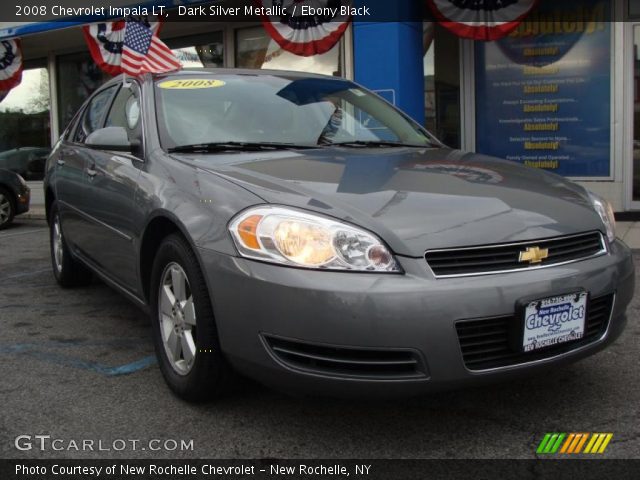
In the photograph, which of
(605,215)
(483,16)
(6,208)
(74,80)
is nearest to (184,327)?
(605,215)

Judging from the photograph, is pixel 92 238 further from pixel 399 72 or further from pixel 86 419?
pixel 399 72

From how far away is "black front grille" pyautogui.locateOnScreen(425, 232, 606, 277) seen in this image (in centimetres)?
240

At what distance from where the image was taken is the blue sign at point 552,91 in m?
8.98

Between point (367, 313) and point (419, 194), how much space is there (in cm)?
62

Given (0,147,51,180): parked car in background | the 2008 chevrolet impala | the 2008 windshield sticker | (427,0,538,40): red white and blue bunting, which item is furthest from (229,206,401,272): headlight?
(0,147,51,180): parked car in background

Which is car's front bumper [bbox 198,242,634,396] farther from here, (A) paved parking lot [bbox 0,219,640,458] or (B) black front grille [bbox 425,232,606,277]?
(A) paved parking lot [bbox 0,219,640,458]

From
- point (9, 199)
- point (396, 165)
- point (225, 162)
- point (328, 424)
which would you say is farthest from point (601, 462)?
point (9, 199)

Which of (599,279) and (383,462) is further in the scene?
(599,279)

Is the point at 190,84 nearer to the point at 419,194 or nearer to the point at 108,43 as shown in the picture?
the point at 419,194

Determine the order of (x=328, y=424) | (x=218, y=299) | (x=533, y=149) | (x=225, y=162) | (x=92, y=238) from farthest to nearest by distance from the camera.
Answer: (x=533, y=149) < (x=92, y=238) < (x=225, y=162) < (x=328, y=424) < (x=218, y=299)

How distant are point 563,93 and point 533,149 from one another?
829 mm

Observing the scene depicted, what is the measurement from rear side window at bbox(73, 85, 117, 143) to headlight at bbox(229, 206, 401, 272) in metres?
2.49

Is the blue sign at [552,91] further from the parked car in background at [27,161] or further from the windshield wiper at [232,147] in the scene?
the parked car in background at [27,161]

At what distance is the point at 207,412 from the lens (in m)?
2.88
